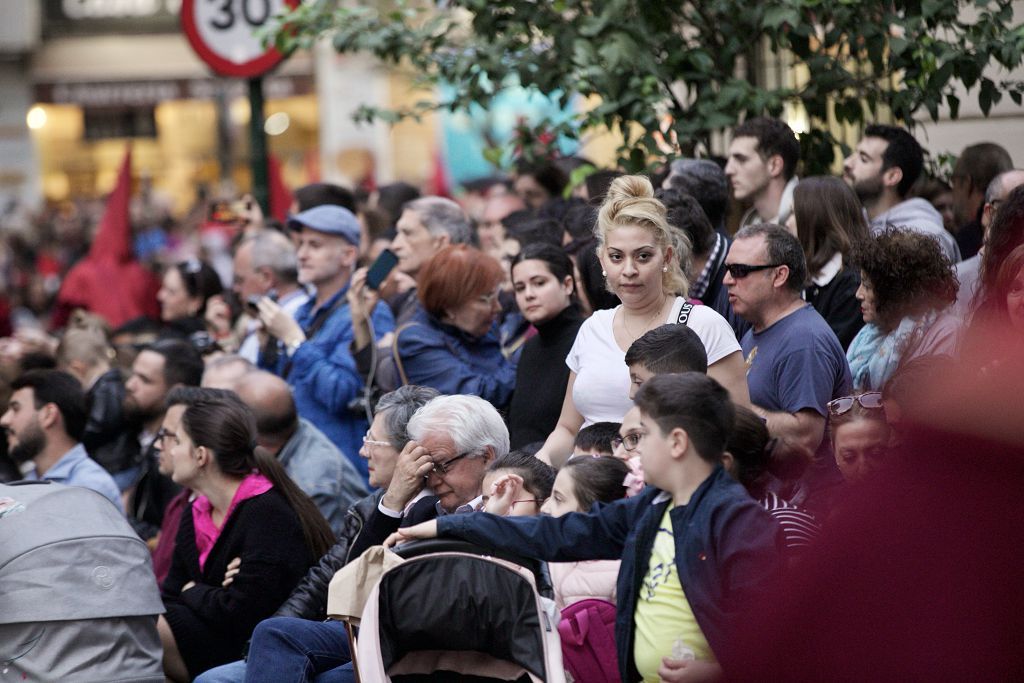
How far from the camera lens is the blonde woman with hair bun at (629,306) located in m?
5.79

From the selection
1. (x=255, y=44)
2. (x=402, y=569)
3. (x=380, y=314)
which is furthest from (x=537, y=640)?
(x=255, y=44)


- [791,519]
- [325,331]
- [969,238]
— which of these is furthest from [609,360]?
[325,331]

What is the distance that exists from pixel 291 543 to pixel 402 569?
1801 mm

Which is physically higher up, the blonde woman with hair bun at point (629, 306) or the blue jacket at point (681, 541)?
the blonde woman with hair bun at point (629, 306)

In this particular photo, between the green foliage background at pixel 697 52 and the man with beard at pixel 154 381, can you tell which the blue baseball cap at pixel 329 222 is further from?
the man with beard at pixel 154 381

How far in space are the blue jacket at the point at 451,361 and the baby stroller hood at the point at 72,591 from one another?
1686 millimetres

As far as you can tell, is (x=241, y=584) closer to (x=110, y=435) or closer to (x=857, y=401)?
(x=857, y=401)

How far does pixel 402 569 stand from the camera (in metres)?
4.86

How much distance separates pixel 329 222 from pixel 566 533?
14.3ft

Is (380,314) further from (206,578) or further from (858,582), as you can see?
(858,582)

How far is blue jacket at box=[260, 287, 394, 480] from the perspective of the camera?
796 cm

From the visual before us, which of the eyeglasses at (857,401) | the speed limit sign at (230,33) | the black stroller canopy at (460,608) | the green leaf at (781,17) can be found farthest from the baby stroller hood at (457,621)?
the speed limit sign at (230,33)

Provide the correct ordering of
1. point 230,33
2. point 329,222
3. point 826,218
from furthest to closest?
point 230,33 → point 329,222 → point 826,218

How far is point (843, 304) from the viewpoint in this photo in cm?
663
